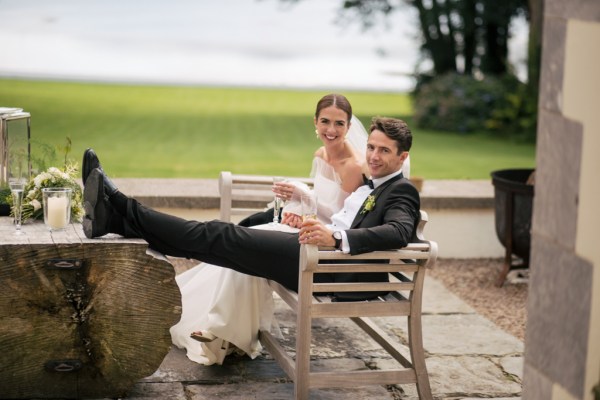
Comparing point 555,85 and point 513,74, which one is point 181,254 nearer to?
point 555,85

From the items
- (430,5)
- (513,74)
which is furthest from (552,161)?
(430,5)

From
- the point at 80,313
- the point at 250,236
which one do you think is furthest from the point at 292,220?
the point at 80,313

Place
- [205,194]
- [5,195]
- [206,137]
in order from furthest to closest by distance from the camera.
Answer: [206,137]
[205,194]
[5,195]

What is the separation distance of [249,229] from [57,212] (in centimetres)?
81

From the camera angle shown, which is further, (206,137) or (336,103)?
(206,137)

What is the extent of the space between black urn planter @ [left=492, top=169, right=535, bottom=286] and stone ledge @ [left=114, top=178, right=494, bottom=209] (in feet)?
2.52

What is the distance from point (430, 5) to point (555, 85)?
16088 mm

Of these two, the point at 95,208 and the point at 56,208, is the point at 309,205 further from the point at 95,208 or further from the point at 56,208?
the point at 56,208

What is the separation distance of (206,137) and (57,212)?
9.91 metres

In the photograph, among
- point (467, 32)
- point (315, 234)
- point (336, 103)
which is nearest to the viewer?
point (315, 234)

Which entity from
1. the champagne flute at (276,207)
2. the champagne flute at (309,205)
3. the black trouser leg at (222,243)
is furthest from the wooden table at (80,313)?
the champagne flute at (276,207)

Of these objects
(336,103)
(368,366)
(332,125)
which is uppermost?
(336,103)

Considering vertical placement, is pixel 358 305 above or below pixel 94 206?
below

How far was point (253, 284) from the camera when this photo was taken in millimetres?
4281
